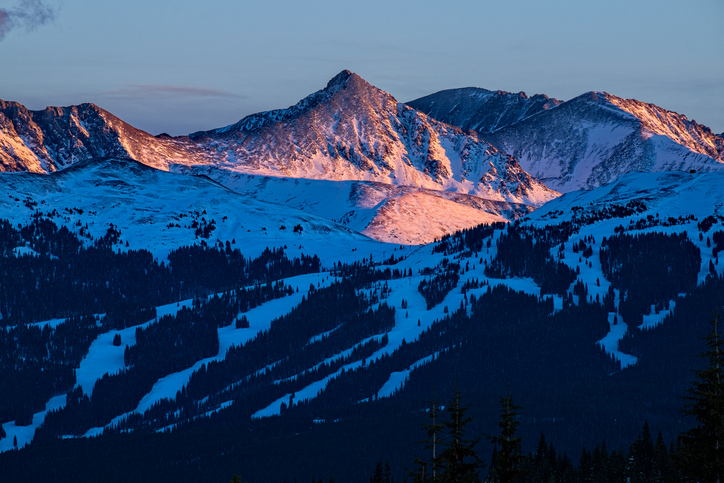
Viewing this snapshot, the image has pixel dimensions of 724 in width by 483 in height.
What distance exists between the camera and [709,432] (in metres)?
59.9

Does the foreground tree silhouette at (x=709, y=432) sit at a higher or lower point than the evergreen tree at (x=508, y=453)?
higher

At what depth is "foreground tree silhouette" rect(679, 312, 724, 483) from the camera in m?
59.0

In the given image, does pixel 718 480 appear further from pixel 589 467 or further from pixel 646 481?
pixel 589 467

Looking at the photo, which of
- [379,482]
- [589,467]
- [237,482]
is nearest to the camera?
[237,482]

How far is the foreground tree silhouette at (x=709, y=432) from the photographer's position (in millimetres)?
59031

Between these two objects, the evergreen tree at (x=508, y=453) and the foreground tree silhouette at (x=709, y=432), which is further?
the evergreen tree at (x=508, y=453)

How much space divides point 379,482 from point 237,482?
110 meters

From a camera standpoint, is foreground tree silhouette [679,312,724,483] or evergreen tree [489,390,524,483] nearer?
foreground tree silhouette [679,312,724,483]

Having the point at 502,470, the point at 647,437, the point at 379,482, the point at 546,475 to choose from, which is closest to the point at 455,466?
the point at 502,470

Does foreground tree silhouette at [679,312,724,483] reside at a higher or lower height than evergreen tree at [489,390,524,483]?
higher

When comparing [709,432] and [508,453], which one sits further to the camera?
[508,453]

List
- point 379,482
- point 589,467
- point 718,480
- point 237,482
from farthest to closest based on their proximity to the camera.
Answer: point 589,467 < point 379,482 < point 718,480 < point 237,482

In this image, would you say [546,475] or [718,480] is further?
[546,475]

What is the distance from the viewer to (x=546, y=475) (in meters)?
171
